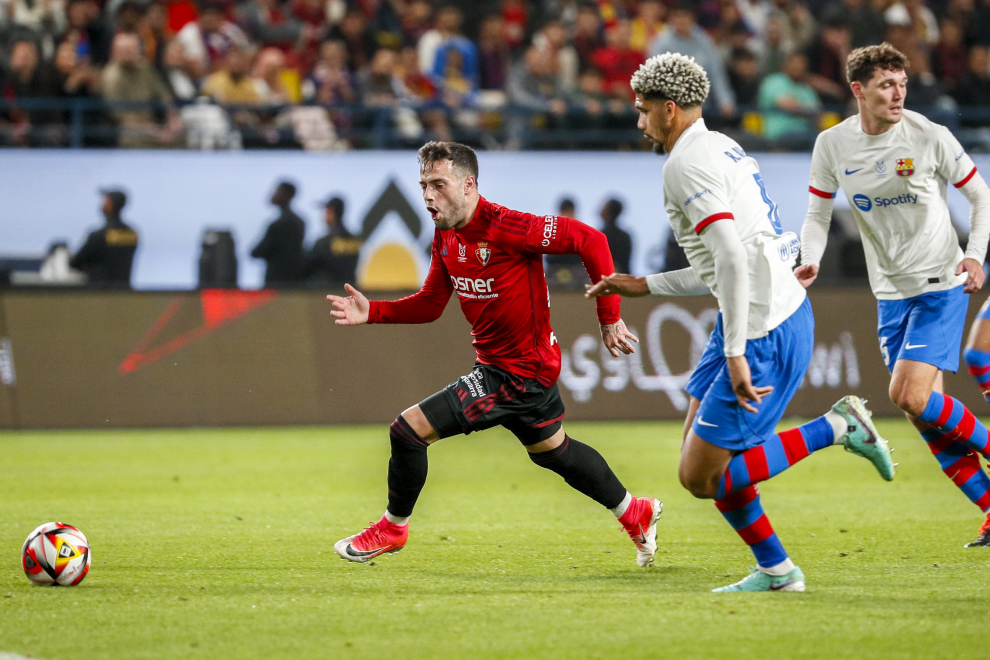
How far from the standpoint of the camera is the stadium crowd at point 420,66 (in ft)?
52.2

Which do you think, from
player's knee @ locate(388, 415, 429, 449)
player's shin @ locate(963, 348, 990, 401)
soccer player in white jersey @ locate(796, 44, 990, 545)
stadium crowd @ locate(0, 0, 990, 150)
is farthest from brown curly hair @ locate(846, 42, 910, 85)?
stadium crowd @ locate(0, 0, 990, 150)

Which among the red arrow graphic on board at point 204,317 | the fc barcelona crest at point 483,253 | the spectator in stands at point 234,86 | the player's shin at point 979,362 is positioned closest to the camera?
the fc barcelona crest at point 483,253

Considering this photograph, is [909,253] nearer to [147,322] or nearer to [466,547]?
[466,547]

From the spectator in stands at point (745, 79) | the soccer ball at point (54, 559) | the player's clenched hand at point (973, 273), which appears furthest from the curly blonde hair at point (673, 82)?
the spectator in stands at point (745, 79)

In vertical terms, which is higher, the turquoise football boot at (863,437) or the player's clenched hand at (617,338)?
the player's clenched hand at (617,338)

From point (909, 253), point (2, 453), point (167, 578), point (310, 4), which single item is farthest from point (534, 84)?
point (167, 578)

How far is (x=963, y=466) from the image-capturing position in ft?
20.7

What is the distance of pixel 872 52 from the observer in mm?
5887

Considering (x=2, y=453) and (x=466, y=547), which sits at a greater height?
(x=466, y=547)

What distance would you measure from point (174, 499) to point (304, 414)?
16.5ft

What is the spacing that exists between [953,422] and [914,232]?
1.00m

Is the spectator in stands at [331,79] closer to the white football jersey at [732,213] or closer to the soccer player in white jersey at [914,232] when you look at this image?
the soccer player in white jersey at [914,232]

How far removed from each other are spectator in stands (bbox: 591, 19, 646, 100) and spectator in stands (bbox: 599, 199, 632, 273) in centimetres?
211

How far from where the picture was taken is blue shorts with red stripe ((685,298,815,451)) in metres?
4.94
